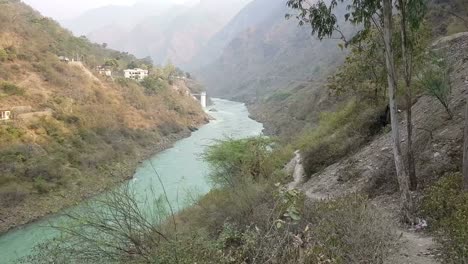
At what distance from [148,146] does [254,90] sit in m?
82.3

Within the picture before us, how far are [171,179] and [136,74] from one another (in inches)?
1897

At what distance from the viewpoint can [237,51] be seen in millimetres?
196625

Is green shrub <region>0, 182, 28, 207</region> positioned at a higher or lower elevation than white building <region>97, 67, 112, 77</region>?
lower

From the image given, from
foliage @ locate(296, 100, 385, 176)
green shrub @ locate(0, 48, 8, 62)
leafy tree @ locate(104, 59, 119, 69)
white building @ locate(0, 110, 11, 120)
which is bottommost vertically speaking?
foliage @ locate(296, 100, 385, 176)

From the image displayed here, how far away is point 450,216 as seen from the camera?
648 cm

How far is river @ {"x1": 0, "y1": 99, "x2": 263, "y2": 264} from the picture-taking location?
A: 21.0 meters

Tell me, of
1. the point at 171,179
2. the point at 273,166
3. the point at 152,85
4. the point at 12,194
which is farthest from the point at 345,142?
the point at 152,85

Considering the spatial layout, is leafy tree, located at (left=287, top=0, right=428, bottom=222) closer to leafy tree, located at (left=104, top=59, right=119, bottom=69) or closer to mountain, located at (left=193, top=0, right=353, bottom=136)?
mountain, located at (left=193, top=0, right=353, bottom=136)

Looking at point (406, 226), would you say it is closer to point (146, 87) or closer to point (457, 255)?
point (457, 255)

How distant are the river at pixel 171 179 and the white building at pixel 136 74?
16.4 metres

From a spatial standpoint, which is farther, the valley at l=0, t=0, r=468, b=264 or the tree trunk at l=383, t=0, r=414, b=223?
the tree trunk at l=383, t=0, r=414, b=223

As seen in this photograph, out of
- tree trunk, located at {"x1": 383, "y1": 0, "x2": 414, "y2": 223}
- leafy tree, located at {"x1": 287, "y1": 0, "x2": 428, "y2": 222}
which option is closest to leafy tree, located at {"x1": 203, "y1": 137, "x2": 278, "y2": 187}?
leafy tree, located at {"x1": 287, "y1": 0, "x2": 428, "y2": 222}

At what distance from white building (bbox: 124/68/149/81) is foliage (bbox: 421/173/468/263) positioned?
7064cm

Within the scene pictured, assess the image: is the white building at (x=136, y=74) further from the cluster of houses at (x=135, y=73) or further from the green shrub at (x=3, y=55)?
the green shrub at (x=3, y=55)
